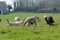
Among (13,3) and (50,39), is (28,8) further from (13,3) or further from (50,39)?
(50,39)

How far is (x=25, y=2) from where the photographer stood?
137625 millimetres

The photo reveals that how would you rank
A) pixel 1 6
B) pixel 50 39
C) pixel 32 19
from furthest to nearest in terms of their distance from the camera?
pixel 1 6
pixel 32 19
pixel 50 39

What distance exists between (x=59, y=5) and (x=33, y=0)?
18.8m

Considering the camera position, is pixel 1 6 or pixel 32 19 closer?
pixel 32 19

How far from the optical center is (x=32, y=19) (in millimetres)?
22703

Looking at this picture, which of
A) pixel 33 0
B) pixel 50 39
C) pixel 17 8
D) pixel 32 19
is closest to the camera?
pixel 50 39

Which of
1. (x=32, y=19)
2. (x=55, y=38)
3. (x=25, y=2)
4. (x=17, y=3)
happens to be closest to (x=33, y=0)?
(x=25, y=2)

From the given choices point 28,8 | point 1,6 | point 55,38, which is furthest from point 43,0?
point 55,38

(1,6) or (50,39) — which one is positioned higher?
(50,39)

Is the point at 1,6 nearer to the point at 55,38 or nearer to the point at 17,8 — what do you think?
the point at 17,8

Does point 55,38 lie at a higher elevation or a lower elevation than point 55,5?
higher

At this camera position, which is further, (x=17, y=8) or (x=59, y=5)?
(x=59, y=5)

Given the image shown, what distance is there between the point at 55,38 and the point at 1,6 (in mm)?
118287

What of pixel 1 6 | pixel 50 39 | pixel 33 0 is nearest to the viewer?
pixel 50 39
